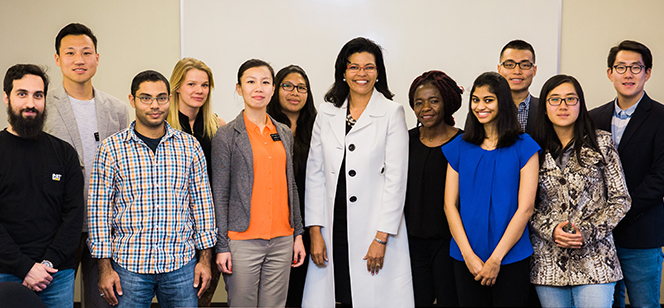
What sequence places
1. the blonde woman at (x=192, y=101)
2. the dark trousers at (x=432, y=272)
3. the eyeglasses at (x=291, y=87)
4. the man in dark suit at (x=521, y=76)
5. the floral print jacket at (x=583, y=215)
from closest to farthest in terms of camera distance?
the floral print jacket at (x=583, y=215), the dark trousers at (x=432, y=272), the blonde woman at (x=192, y=101), the eyeglasses at (x=291, y=87), the man in dark suit at (x=521, y=76)

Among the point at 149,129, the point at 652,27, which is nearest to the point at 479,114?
the point at 149,129

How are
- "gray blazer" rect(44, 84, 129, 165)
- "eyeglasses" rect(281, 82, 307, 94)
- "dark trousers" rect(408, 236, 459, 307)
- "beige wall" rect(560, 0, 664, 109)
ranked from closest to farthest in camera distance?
"dark trousers" rect(408, 236, 459, 307), "gray blazer" rect(44, 84, 129, 165), "eyeglasses" rect(281, 82, 307, 94), "beige wall" rect(560, 0, 664, 109)

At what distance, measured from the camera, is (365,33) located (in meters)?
4.04

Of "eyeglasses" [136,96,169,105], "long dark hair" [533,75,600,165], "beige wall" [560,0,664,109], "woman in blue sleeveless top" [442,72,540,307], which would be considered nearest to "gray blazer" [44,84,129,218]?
"eyeglasses" [136,96,169,105]

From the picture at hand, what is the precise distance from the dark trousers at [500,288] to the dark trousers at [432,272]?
0.08 meters

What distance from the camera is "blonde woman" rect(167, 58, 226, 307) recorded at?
279cm

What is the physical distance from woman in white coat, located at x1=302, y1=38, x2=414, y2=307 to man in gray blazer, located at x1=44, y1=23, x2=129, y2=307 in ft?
4.13

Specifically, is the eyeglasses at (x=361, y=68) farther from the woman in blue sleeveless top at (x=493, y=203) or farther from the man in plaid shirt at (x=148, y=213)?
the man in plaid shirt at (x=148, y=213)

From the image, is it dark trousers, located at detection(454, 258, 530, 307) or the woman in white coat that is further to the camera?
the woman in white coat

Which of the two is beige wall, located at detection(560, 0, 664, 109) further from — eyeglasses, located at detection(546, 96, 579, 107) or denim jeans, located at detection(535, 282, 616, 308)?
denim jeans, located at detection(535, 282, 616, 308)

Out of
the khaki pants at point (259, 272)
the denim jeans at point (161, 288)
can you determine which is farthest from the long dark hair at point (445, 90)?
the denim jeans at point (161, 288)

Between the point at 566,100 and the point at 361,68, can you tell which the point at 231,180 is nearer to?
the point at 361,68

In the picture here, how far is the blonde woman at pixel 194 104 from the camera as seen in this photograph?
2789mm

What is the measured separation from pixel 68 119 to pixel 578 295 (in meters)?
2.89
